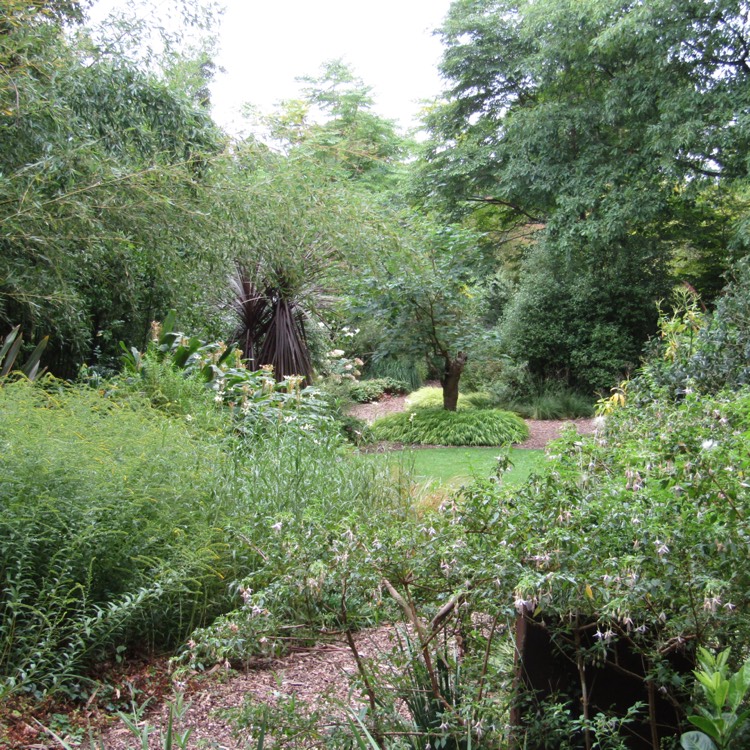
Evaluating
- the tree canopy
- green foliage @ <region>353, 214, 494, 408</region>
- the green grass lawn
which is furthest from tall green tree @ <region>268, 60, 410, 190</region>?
the green grass lawn

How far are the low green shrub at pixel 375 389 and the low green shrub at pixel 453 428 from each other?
376cm

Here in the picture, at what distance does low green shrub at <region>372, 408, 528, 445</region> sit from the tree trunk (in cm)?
34

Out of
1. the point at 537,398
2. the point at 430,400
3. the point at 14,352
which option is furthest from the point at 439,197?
the point at 14,352

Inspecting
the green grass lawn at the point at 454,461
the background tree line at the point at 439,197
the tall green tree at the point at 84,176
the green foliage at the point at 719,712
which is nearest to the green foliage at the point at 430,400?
the background tree line at the point at 439,197

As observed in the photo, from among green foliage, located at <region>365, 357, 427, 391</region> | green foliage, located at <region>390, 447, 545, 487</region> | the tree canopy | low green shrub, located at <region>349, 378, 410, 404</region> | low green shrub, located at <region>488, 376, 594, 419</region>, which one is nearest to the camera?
green foliage, located at <region>390, 447, 545, 487</region>

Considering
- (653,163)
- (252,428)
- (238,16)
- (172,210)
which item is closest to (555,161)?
(653,163)

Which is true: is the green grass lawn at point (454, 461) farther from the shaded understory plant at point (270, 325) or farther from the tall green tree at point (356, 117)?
the tall green tree at point (356, 117)

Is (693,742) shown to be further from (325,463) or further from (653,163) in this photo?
(653,163)

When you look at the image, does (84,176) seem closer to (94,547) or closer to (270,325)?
(94,547)

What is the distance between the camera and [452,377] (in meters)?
11.1

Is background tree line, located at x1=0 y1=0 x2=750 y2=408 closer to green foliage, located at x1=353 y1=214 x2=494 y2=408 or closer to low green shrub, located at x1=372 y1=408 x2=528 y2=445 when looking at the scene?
green foliage, located at x1=353 y1=214 x2=494 y2=408

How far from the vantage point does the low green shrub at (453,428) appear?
10000 mm

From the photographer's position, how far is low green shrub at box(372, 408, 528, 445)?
1000 centimetres

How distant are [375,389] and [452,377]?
450 cm
